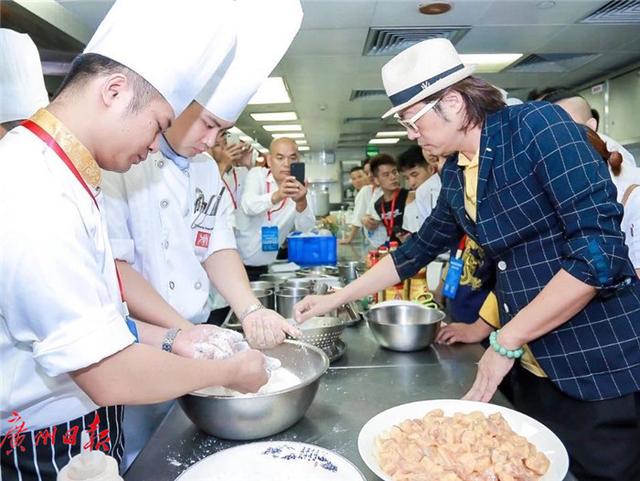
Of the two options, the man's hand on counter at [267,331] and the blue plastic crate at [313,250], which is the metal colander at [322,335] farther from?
the blue plastic crate at [313,250]

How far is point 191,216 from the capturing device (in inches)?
63.7

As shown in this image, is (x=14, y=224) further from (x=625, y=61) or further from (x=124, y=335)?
(x=625, y=61)

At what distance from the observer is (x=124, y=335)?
766 mm

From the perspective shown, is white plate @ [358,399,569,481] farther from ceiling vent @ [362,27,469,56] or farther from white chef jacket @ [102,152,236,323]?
ceiling vent @ [362,27,469,56]

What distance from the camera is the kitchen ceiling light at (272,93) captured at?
565 cm

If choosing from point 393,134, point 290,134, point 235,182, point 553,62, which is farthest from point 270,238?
point 393,134

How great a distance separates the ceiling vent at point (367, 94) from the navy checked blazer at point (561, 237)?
531 centimetres

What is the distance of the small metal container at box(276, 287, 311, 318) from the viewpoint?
211 cm

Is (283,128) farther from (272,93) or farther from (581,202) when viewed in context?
(581,202)

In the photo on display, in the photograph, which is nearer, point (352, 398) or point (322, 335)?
point (352, 398)

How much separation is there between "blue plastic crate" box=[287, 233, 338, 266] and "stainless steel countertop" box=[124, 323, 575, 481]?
1.59 metres

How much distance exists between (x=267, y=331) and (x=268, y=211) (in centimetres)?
240

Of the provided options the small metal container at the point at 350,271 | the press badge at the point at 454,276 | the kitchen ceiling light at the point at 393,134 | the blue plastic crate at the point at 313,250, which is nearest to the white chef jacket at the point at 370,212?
the blue plastic crate at the point at 313,250

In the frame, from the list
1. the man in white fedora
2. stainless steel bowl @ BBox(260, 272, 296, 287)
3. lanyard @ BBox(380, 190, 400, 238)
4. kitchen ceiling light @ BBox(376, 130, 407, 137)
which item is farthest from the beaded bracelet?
kitchen ceiling light @ BBox(376, 130, 407, 137)
